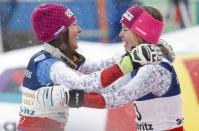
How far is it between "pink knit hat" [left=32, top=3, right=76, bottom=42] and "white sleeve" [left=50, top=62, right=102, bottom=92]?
202mm

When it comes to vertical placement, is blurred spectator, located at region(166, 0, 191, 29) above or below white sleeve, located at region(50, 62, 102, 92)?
above

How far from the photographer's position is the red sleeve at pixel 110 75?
10.2ft

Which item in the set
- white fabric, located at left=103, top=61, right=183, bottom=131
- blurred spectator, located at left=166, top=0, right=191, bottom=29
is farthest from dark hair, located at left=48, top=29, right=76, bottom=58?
blurred spectator, located at left=166, top=0, right=191, bottom=29

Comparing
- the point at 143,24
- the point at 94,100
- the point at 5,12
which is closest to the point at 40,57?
the point at 94,100

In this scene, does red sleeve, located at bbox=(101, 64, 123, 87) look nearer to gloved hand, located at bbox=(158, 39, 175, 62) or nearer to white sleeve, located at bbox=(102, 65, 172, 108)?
white sleeve, located at bbox=(102, 65, 172, 108)

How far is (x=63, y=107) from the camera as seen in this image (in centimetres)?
334

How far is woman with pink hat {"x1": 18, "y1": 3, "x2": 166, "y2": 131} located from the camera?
3.14m

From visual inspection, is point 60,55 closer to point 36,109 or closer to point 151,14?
point 36,109

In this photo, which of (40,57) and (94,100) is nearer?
(94,100)

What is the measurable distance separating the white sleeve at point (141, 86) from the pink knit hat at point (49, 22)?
1.29ft

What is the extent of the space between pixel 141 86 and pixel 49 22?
1.74 feet

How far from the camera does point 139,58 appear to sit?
300 cm

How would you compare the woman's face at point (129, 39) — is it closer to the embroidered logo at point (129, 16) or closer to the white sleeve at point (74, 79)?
the embroidered logo at point (129, 16)

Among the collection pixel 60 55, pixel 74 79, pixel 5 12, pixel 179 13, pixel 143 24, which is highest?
pixel 179 13
